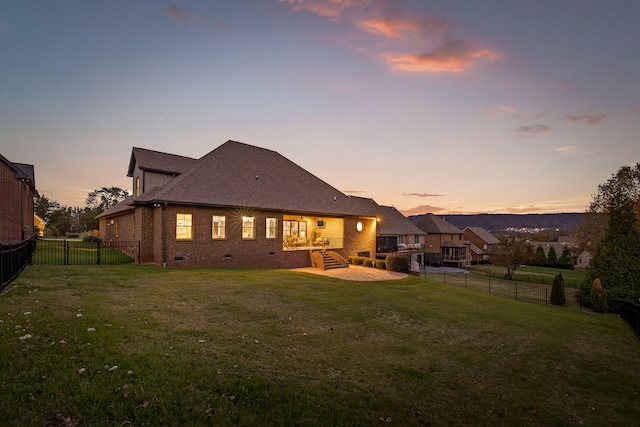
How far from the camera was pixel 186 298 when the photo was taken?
32.6 ft

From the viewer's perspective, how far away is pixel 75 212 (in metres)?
91.4

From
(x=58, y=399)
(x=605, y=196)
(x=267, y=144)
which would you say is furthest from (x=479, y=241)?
(x=58, y=399)

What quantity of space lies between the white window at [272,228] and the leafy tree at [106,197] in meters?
81.4

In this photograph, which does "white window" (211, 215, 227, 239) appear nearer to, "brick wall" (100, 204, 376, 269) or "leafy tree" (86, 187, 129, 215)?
"brick wall" (100, 204, 376, 269)

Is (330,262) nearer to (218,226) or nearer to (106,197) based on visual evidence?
(218,226)

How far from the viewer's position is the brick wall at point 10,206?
2103cm

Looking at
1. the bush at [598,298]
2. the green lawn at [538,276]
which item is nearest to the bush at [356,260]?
the bush at [598,298]

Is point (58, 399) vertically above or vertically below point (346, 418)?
above

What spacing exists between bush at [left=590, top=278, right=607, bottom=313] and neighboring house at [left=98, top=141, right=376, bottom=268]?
52.9ft

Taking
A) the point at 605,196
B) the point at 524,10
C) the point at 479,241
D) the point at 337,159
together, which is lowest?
the point at 479,241

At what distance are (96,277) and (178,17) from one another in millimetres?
12059

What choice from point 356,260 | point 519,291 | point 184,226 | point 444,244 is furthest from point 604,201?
point 184,226

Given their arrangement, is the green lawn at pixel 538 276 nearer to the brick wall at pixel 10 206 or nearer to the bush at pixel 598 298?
the bush at pixel 598 298

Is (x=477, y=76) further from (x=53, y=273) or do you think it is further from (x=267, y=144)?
(x=53, y=273)
